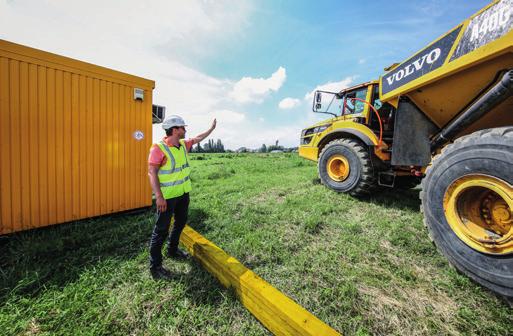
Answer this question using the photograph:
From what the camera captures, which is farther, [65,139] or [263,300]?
[65,139]

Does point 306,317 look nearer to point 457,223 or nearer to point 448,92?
point 457,223

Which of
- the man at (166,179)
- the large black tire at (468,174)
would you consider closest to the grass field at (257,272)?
the large black tire at (468,174)

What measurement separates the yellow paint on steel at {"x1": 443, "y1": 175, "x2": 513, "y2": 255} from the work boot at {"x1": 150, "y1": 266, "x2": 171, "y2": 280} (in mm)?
3436

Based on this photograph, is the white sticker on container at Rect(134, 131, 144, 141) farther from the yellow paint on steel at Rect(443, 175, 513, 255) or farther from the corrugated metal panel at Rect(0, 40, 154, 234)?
the yellow paint on steel at Rect(443, 175, 513, 255)

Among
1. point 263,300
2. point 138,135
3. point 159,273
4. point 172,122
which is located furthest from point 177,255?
point 138,135

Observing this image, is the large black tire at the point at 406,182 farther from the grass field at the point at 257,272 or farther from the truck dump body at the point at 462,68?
the truck dump body at the point at 462,68

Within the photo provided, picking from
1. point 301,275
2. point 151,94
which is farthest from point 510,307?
point 151,94

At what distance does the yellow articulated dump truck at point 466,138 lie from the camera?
211cm

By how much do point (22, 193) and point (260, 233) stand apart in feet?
12.3

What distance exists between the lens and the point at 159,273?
2500 millimetres

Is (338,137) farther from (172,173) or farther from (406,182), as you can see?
(172,173)

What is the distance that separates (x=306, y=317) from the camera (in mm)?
1692

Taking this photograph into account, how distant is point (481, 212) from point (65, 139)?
6088mm

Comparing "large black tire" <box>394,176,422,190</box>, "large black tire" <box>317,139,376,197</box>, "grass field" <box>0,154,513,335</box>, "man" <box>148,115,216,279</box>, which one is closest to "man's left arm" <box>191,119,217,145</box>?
"man" <box>148,115,216,279</box>
